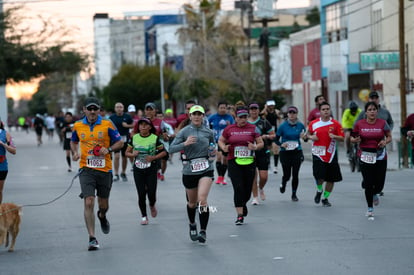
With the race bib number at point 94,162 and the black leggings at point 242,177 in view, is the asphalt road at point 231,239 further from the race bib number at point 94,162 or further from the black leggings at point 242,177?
the race bib number at point 94,162

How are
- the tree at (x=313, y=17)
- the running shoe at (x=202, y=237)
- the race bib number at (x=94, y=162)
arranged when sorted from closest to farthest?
the running shoe at (x=202, y=237), the race bib number at (x=94, y=162), the tree at (x=313, y=17)

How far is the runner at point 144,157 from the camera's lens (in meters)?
14.1

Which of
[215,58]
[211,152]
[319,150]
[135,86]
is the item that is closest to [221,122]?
[319,150]

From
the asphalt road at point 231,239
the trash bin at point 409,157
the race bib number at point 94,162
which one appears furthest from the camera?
the trash bin at point 409,157

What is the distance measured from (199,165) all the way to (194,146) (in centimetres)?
26

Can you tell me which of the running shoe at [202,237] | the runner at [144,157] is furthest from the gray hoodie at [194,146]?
the runner at [144,157]

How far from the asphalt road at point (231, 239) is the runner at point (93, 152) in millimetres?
688

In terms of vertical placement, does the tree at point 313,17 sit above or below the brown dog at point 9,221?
above

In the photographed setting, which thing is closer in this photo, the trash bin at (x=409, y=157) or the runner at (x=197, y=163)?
the runner at (x=197, y=163)

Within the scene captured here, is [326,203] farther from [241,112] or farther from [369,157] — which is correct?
[241,112]

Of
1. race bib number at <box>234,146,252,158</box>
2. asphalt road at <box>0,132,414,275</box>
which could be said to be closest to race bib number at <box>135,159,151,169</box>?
asphalt road at <box>0,132,414,275</box>

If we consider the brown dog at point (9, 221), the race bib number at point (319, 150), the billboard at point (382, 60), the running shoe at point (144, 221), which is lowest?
the running shoe at point (144, 221)

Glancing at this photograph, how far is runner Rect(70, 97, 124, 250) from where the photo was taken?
1172 centimetres

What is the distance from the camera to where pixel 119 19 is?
475 ft
